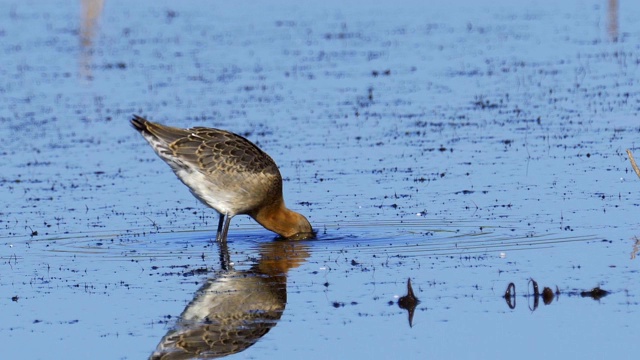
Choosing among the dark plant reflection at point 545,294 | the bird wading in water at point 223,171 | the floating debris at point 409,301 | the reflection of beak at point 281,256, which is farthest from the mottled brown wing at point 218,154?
the dark plant reflection at point 545,294

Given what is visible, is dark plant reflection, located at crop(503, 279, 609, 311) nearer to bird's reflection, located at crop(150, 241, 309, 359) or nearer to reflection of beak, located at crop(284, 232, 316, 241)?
bird's reflection, located at crop(150, 241, 309, 359)

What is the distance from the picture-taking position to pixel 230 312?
34.2ft

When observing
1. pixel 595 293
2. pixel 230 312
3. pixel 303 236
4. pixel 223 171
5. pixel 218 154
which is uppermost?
pixel 218 154

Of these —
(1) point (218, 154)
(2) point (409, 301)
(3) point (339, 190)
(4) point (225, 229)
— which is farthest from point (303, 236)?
(2) point (409, 301)

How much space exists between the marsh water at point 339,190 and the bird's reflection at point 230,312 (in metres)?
0.03

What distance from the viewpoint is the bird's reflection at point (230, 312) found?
9562 millimetres

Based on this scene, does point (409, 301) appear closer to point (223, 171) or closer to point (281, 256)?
point (281, 256)

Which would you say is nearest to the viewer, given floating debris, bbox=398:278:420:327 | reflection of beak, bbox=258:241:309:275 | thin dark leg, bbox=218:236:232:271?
floating debris, bbox=398:278:420:327

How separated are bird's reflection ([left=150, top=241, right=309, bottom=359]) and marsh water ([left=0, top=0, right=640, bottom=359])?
0.03 m

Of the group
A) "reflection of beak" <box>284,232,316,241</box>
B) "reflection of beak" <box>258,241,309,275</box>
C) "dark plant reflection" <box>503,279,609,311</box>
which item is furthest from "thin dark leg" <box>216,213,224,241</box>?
"dark plant reflection" <box>503,279,609,311</box>

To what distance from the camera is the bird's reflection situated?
9.56 meters

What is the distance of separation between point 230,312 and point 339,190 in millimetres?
5527

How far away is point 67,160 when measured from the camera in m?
18.7

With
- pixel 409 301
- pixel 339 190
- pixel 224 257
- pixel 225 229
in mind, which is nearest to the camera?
pixel 409 301
